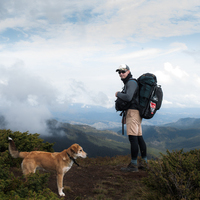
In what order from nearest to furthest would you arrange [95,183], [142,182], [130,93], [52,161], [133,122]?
1. [142,182]
2. [52,161]
3. [95,183]
4. [130,93]
5. [133,122]

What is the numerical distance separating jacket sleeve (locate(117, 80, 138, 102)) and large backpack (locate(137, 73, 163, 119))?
0.37 meters

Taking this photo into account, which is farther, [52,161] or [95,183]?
[95,183]

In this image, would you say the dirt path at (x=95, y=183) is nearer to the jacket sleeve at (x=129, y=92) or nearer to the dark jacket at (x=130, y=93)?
the dark jacket at (x=130, y=93)

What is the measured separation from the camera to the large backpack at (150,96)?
6.47m

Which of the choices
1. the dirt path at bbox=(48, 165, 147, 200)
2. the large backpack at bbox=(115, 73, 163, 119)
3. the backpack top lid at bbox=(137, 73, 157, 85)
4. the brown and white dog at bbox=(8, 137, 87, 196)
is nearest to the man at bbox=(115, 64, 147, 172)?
the large backpack at bbox=(115, 73, 163, 119)

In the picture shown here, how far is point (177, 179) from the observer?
3594mm

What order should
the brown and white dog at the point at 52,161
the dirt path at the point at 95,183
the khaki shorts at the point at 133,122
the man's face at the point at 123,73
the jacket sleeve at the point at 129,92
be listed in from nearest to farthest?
the brown and white dog at the point at 52,161 → the dirt path at the point at 95,183 → the jacket sleeve at the point at 129,92 → the khaki shorts at the point at 133,122 → the man's face at the point at 123,73

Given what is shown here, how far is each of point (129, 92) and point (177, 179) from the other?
3.45 meters

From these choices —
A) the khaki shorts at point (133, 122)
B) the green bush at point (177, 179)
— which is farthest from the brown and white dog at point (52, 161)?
the green bush at point (177, 179)

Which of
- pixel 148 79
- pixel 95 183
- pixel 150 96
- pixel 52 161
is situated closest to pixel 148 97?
pixel 150 96

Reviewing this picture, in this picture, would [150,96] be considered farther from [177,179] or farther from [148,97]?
[177,179]

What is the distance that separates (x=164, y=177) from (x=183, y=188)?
556 millimetres

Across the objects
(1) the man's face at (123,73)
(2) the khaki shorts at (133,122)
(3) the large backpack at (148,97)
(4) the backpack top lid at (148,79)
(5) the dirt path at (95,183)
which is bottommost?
(5) the dirt path at (95,183)

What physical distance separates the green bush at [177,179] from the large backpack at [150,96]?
7.66 feet
